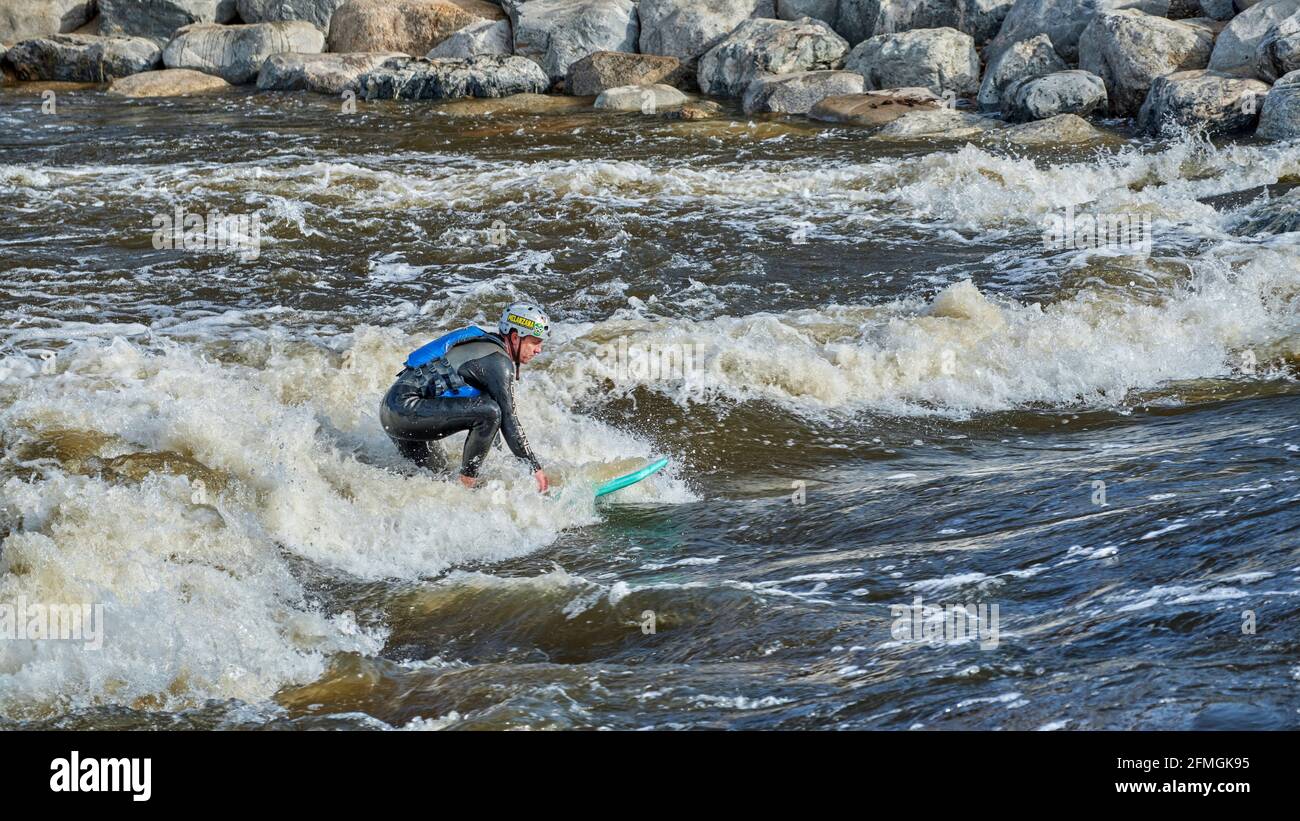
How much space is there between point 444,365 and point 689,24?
17270mm

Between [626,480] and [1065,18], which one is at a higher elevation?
[1065,18]

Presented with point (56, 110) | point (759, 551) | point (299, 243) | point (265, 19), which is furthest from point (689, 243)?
point (265, 19)

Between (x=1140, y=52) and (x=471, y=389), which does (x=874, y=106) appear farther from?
(x=471, y=389)

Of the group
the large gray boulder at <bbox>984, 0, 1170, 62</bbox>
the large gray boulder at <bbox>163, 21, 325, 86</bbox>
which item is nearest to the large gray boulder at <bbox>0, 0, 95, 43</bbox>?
the large gray boulder at <bbox>163, 21, 325, 86</bbox>

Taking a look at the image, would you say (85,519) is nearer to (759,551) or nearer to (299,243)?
(759,551)

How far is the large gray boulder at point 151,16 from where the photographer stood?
27.2 m

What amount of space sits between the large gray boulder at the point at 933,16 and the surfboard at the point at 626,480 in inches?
657

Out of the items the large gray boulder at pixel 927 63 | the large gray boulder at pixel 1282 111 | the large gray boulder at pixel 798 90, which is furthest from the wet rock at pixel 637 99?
the large gray boulder at pixel 1282 111

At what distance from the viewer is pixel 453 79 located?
22688 millimetres

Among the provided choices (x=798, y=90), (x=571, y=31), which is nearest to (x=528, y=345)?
(x=798, y=90)

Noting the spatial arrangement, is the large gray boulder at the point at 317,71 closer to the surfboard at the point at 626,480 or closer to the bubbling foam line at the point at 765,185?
the bubbling foam line at the point at 765,185

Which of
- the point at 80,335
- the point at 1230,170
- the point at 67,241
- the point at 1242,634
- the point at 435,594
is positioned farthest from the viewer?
the point at 1230,170

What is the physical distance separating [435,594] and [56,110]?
1840 centimetres
